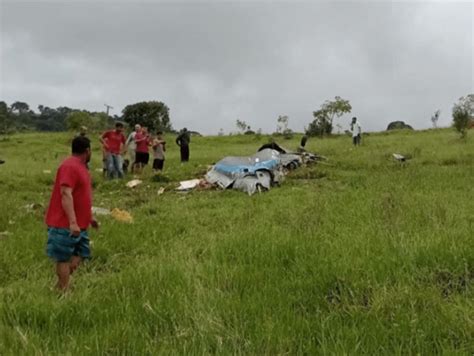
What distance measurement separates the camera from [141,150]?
14.9 m

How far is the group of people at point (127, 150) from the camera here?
1312cm

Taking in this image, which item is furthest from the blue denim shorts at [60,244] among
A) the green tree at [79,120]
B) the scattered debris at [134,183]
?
A: the green tree at [79,120]

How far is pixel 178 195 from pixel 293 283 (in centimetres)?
736

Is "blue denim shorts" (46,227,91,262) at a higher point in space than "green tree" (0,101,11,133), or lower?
lower

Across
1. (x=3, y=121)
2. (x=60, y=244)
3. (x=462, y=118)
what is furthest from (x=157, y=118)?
(x=60, y=244)

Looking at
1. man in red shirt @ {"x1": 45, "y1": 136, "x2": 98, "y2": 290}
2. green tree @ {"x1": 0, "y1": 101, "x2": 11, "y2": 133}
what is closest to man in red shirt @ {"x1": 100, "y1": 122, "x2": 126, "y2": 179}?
man in red shirt @ {"x1": 45, "y1": 136, "x2": 98, "y2": 290}

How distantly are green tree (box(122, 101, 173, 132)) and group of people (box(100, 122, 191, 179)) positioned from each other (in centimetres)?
3932

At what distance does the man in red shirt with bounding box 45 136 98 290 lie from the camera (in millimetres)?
4551

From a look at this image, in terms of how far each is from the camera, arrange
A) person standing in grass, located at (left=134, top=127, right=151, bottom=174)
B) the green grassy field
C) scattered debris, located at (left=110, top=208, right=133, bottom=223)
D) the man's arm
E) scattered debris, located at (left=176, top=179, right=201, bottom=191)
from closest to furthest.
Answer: the green grassy field
the man's arm
scattered debris, located at (left=110, top=208, right=133, bottom=223)
scattered debris, located at (left=176, top=179, right=201, bottom=191)
person standing in grass, located at (left=134, top=127, right=151, bottom=174)

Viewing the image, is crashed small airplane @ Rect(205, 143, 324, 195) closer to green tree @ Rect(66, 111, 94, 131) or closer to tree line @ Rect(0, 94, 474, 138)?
tree line @ Rect(0, 94, 474, 138)

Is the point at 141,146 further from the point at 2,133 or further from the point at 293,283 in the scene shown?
the point at 2,133


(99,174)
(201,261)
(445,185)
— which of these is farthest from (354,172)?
(201,261)

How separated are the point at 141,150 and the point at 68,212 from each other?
10485 millimetres

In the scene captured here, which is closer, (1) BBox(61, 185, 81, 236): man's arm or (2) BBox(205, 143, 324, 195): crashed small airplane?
(1) BBox(61, 185, 81, 236): man's arm
